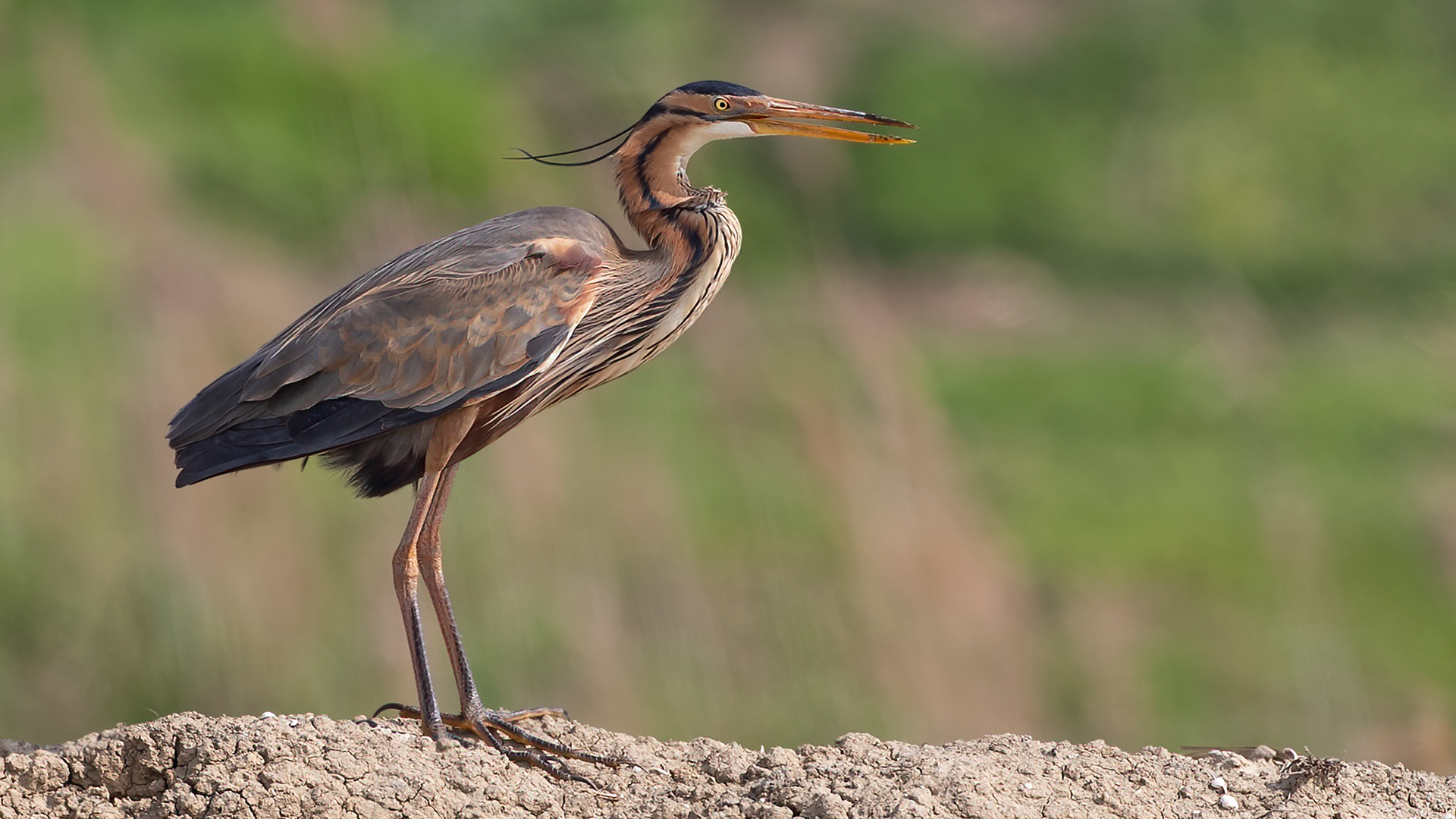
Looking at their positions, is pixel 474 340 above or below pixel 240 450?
above

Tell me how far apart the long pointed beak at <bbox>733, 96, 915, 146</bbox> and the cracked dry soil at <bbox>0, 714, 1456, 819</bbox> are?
1713mm

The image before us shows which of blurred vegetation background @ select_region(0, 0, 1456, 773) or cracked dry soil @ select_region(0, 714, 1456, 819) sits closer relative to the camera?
cracked dry soil @ select_region(0, 714, 1456, 819)

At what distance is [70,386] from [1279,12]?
32.0 feet

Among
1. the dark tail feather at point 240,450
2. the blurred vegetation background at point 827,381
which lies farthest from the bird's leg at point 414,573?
the blurred vegetation background at point 827,381

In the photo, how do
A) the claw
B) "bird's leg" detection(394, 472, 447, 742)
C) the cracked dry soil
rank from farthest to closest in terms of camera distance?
1. "bird's leg" detection(394, 472, 447, 742)
2. the claw
3. the cracked dry soil

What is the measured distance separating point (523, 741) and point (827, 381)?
11.7 ft

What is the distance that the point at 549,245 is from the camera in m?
4.78

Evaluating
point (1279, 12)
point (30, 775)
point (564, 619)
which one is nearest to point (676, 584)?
point (564, 619)

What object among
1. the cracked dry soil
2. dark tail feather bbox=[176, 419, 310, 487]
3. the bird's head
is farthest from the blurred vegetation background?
the bird's head

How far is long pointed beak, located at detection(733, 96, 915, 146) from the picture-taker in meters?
4.85

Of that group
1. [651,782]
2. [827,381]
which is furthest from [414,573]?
[827,381]

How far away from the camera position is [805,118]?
4930 mm

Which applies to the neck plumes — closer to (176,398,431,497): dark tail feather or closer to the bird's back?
the bird's back

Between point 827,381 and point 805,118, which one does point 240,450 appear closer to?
point 805,118
